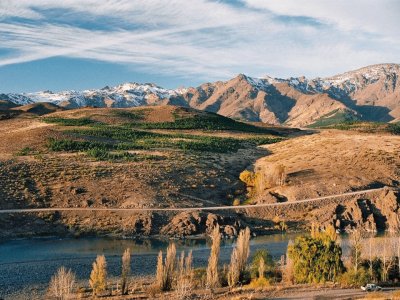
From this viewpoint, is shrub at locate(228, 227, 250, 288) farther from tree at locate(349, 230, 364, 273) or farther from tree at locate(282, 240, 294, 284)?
tree at locate(349, 230, 364, 273)

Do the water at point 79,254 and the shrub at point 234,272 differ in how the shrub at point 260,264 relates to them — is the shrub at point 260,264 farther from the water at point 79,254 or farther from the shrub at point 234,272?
the water at point 79,254

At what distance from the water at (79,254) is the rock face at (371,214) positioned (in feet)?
37.7

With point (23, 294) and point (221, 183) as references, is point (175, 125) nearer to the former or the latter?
point (221, 183)

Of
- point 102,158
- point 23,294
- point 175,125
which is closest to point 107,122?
point 175,125

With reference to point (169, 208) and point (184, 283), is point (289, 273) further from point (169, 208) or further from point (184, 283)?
point (169, 208)

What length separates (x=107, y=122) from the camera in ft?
635

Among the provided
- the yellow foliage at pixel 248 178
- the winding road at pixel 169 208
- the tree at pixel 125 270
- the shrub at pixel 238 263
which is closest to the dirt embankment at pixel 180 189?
the winding road at pixel 169 208

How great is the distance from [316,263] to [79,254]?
33.6 metres

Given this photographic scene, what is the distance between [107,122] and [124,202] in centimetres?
10953

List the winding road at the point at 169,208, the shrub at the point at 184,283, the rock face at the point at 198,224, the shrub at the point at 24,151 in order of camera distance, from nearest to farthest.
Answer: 1. the shrub at the point at 184,283
2. the rock face at the point at 198,224
3. the winding road at the point at 169,208
4. the shrub at the point at 24,151

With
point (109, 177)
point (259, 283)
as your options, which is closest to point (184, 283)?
point (259, 283)

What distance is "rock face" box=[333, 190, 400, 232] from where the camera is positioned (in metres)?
84.8

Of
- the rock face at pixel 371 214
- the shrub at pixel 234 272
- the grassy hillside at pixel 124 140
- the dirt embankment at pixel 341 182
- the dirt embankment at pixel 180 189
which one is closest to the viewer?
the shrub at pixel 234 272

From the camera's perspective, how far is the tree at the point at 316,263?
51750 mm
